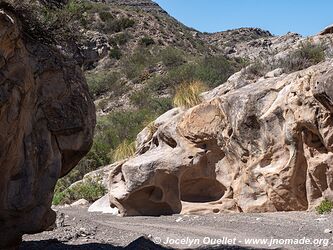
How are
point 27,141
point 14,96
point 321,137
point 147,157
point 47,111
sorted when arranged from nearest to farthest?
point 14,96, point 27,141, point 47,111, point 321,137, point 147,157

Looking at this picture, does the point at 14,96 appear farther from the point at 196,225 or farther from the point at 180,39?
the point at 180,39

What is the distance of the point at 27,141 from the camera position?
23.5 ft

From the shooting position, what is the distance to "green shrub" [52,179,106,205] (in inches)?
744

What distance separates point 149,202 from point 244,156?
301 centimetres

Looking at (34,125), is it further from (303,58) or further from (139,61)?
(139,61)

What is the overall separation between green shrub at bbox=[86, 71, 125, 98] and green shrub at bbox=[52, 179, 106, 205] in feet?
66.6

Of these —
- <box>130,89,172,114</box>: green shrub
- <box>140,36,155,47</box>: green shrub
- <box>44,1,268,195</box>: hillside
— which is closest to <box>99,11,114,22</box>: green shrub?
<box>44,1,268,195</box>: hillside

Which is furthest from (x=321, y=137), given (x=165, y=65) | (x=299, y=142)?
(x=165, y=65)

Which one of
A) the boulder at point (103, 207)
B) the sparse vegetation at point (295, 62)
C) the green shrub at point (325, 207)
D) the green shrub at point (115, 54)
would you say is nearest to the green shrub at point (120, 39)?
the green shrub at point (115, 54)

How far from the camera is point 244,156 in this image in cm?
1352

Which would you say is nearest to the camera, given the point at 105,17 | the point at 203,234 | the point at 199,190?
the point at 203,234

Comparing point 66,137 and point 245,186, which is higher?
point 66,137

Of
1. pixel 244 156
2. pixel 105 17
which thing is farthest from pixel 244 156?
pixel 105 17

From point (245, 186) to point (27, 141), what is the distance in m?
7.28
